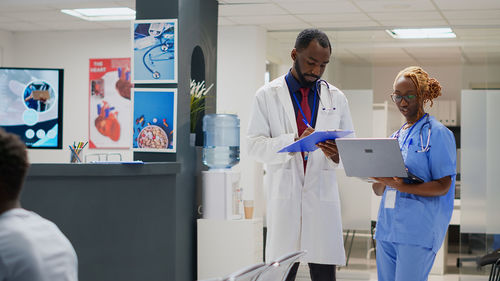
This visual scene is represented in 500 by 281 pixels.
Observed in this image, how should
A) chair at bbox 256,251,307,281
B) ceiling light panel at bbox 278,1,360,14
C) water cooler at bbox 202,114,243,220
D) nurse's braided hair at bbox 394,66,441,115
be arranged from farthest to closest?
1. ceiling light panel at bbox 278,1,360,14
2. water cooler at bbox 202,114,243,220
3. nurse's braided hair at bbox 394,66,441,115
4. chair at bbox 256,251,307,281

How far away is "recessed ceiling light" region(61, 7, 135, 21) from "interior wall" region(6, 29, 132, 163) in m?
0.58

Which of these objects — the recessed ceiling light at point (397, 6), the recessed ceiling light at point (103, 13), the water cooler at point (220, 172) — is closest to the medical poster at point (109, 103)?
the recessed ceiling light at point (103, 13)

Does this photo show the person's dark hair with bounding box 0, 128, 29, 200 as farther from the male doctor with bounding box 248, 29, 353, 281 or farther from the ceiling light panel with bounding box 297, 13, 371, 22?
the ceiling light panel with bounding box 297, 13, 371, 22

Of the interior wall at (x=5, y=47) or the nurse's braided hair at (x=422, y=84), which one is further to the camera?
the interior wall at (x=5, y=47)

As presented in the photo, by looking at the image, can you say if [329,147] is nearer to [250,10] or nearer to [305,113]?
[305,113]

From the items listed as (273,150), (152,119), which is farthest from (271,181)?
(152,119)

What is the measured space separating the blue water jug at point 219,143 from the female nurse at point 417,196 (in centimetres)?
209

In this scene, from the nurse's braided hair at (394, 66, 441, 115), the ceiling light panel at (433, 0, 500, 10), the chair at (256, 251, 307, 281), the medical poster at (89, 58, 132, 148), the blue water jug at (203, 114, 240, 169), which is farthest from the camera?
the medical poster at (89, 58, 132, 148)

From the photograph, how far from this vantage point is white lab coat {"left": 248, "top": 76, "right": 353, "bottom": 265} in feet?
10.2

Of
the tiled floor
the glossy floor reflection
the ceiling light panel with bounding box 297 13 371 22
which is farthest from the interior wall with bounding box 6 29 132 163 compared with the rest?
the glossy floor reflection

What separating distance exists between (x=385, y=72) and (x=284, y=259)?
9705 mm

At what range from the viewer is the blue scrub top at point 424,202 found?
2.83 metres

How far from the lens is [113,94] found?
7.85 metres

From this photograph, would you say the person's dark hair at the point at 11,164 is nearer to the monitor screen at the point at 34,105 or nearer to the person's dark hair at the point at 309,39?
the person's dark hair at the point at 309,39
